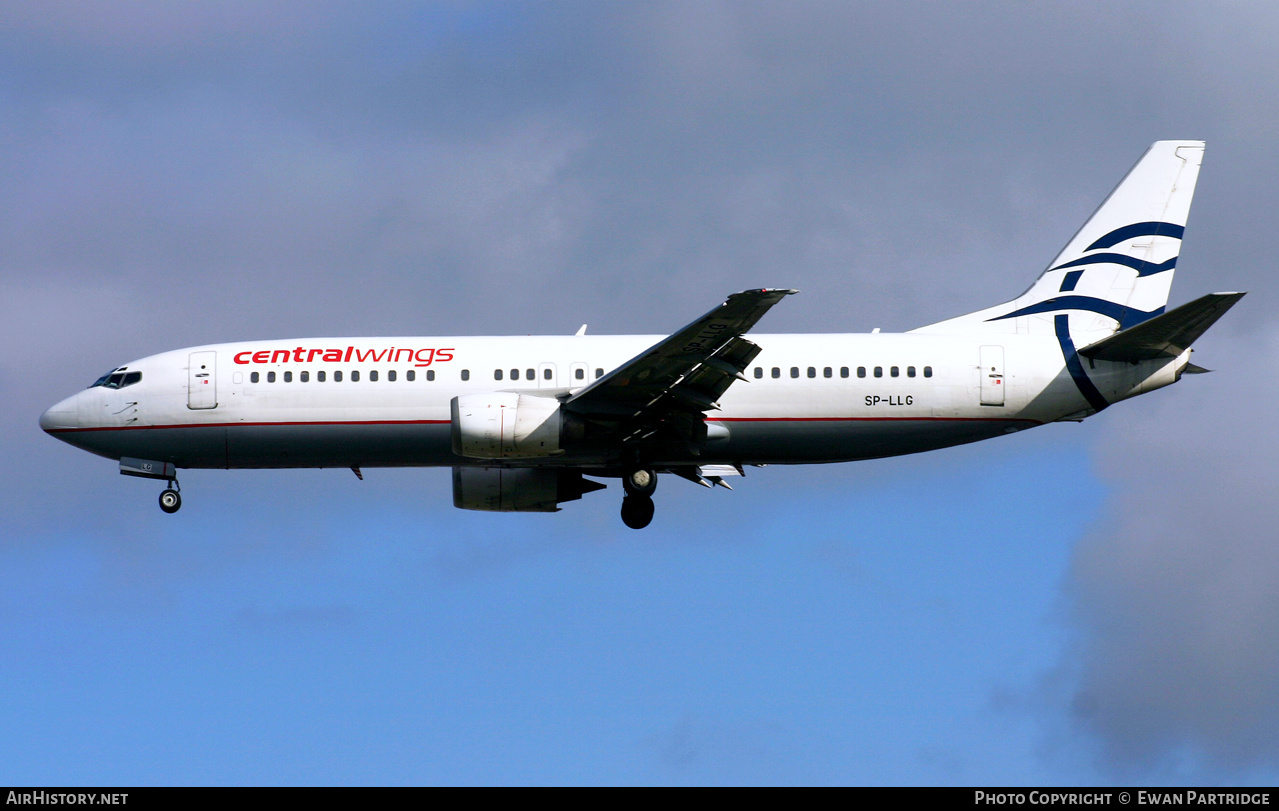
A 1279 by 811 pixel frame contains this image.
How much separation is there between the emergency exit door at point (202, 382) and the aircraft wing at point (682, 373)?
8.58 meters

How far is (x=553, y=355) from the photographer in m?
36.8

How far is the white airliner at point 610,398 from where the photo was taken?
35.0 meters

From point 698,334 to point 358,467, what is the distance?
30.4ft

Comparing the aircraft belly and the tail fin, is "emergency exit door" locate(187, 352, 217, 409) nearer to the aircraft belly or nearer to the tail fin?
the aircraft belly

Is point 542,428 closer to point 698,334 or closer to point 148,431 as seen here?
point 698,334

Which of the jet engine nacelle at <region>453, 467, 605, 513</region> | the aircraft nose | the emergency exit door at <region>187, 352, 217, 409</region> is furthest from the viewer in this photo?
the jet engine nacelle at <region>453, 467, 605, 513</region>

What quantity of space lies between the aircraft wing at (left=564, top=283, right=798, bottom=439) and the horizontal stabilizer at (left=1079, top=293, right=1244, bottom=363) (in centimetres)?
822

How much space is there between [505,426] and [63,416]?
11.3m

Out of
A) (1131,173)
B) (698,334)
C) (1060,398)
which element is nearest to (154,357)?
(698,334)

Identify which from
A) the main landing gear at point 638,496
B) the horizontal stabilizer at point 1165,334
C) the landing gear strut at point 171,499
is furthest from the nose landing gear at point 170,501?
the horizontal stabilizer at point 1165,334

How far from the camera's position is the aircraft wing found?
32.4m

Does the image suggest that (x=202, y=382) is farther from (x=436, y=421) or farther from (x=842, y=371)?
(x=842, y=371)

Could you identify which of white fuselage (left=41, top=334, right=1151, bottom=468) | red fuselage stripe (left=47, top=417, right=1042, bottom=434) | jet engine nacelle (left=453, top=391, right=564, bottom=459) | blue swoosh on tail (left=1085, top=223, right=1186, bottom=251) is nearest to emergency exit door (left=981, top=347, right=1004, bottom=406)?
white fuselage (left=41, top=334, right=1151, bottom=468)
